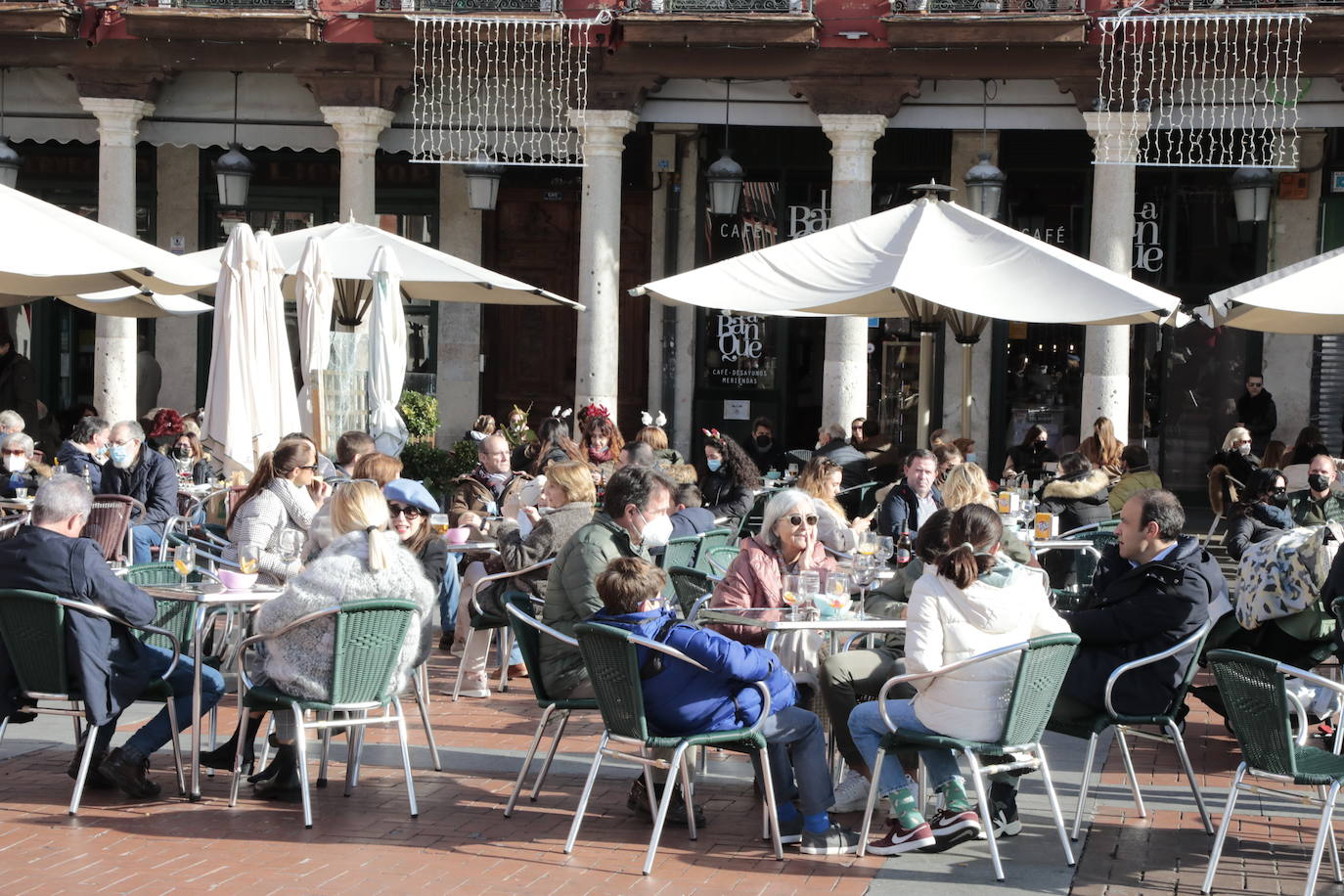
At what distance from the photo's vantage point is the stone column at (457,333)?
20.0 meters

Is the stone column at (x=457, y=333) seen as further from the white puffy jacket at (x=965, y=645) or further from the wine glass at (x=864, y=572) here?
the white puffy jacket at (x=965, y=645)

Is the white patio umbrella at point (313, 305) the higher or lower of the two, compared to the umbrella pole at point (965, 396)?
higher

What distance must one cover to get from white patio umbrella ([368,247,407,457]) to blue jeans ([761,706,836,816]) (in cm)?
619

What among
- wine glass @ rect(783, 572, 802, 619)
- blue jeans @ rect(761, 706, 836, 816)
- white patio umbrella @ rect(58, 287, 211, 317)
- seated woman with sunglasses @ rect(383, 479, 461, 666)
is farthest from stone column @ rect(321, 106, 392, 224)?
blue jeans @ rect(761, 706, 836, 816)

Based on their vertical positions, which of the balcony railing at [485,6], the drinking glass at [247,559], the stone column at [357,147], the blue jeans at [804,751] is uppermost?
the balcony railing at [485,6]

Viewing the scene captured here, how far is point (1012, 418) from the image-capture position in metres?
19.1

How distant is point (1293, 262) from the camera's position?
60.1 ft

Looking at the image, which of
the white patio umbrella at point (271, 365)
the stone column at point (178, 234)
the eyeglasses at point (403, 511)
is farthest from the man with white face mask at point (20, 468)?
the stone column at point (178, 234)

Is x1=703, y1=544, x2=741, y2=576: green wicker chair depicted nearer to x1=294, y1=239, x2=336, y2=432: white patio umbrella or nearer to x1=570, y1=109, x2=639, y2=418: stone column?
x1=294, y1=239, x2=336, y2=432: white patio umbrella

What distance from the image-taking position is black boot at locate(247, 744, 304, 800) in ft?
22.6

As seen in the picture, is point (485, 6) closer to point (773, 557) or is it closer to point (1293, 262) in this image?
point (1293, 262)

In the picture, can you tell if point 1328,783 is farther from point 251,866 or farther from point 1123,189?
point 1123,189

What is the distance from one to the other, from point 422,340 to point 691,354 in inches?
126

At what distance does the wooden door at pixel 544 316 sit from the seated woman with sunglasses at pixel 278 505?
11207 mm
